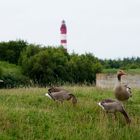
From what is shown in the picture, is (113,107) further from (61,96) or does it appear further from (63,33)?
(63,33)

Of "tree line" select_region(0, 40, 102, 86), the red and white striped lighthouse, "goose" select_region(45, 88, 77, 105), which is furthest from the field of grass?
the red and white striped lighthouse

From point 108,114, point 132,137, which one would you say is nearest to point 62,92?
point 108,114

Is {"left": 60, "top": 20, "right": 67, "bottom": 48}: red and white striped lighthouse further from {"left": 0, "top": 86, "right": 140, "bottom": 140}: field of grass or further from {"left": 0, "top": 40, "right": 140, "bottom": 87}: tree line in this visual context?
{"left": 0, "top": 86, "right": 140, "bottom": 140}: field of grass

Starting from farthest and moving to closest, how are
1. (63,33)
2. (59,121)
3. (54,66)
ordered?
(63,33)
(54,66)
(59,121)

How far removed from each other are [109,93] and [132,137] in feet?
18.8

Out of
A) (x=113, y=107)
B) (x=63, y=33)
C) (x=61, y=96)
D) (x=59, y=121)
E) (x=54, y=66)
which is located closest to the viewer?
(x=59, y=121)

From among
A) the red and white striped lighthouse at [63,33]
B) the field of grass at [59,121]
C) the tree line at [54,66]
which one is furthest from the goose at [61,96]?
the red and white striped lighthouse at [63,33]

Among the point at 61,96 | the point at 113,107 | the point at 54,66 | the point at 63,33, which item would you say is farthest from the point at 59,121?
the point at 63,33

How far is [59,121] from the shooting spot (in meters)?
15.3

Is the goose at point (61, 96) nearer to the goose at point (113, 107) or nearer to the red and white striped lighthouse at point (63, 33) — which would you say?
the goose at point (113, 107)

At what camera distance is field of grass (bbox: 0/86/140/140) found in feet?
47.0

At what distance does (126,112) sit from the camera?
16.6 meters

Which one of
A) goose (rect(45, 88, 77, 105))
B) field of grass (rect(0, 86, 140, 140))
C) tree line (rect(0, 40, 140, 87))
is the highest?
tree line (rect(0, 40, 140, 87))

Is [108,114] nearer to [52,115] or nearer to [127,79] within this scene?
[52,115]
